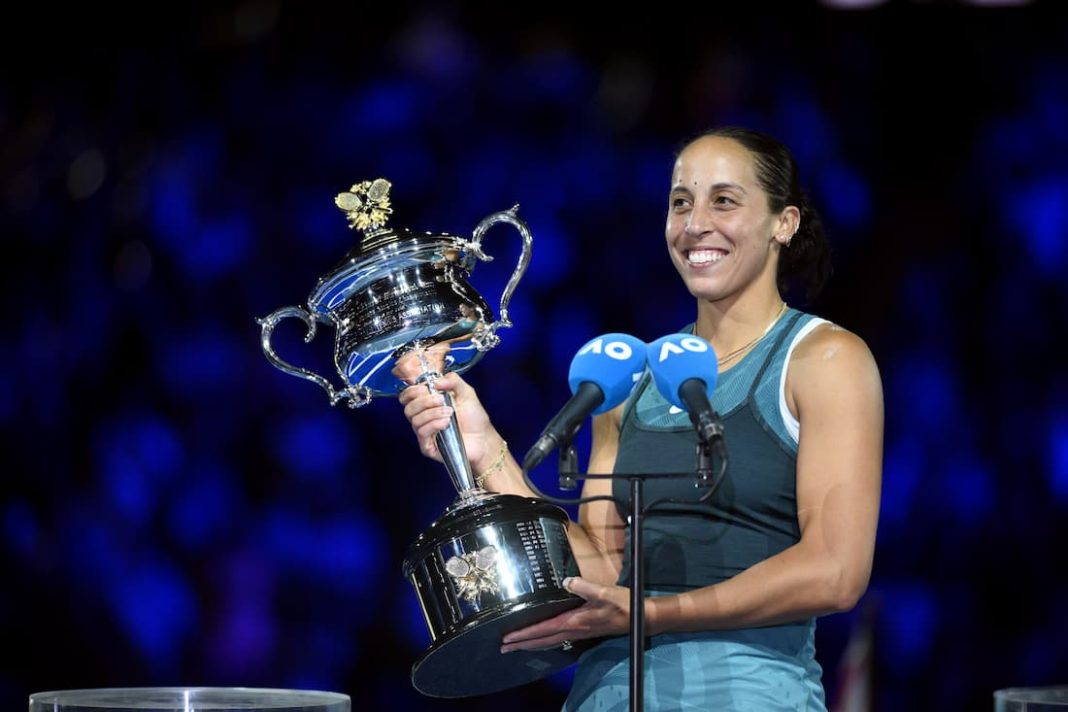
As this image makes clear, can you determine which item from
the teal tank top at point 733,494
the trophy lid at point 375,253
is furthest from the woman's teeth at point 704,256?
the trophy lid at point 375,253

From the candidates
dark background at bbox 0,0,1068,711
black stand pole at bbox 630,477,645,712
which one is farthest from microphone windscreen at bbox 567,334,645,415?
dark background at bbox 0,0,1068,711

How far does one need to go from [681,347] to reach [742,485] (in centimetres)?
33

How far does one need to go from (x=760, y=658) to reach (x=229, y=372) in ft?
5.30

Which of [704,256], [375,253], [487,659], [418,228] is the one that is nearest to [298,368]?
[375,253]

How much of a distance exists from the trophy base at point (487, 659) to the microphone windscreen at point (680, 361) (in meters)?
0.33

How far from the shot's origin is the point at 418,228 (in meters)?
2.86

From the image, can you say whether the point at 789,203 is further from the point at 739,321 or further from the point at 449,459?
the point at 449,459

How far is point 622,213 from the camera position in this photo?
2891mm

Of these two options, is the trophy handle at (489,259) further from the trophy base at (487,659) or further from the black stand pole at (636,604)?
the black stand pole at (636,604)

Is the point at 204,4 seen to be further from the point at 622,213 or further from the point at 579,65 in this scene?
the point at 622,213

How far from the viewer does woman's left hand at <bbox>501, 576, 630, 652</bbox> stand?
58.4 inches

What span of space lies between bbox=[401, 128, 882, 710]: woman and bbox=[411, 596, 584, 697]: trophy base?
23 mm

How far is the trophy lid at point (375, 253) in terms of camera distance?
1.76m

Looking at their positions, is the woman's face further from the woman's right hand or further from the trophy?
the woman's right hand
